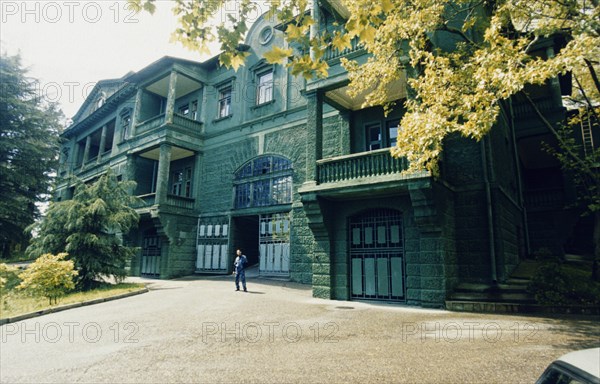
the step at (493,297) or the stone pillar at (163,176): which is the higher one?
the stone pillar at (163,176)

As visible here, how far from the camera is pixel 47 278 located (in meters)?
10.9

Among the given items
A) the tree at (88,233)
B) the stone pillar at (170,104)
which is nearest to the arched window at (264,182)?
the stone pillar at (170,104)

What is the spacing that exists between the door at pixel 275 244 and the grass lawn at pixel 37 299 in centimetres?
592

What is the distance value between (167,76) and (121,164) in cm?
758

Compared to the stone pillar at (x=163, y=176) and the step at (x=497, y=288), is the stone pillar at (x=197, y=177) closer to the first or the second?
the stone pillar at (x=163, y=176)

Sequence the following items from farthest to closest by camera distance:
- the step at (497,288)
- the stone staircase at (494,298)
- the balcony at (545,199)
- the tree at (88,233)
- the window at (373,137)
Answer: the balcony at (545,199) → the window at (373,137) → the tree at (88,233) → the step at (497,288) → the stone staircase at (494,298)

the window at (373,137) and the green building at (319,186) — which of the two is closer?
the green building at (319,186)

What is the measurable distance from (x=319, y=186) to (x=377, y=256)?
3.17 metres

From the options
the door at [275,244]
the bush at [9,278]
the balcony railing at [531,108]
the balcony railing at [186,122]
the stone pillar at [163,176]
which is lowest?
the bush at [9,278]

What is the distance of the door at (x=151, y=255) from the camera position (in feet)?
65.8

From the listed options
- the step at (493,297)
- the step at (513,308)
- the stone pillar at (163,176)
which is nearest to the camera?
the step at (513,308)

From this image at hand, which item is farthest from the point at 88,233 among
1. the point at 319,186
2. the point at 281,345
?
the point at 281,345

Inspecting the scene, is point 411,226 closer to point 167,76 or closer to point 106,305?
point 106,305

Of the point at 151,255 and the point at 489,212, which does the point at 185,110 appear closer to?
the point at 151,255
